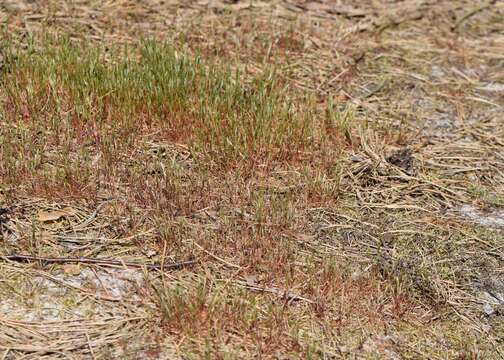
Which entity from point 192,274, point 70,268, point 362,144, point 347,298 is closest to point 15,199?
point 70,268

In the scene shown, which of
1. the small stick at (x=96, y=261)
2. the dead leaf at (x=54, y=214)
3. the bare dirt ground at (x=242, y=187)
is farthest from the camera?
the dead leaf at (x=54, y=214)

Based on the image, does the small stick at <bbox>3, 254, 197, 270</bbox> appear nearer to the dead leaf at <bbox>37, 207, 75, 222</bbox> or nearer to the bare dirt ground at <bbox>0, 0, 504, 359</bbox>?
the bare dirt ground at <bbox>0, 0, 504, 359</bbox>

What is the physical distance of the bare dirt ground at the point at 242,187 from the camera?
2852 mm

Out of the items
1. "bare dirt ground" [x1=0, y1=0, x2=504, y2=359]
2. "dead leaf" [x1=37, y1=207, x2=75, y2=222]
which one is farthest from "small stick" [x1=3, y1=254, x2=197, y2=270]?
"dead leaf" [x1=37, y1=207, x2=75, y2=222]

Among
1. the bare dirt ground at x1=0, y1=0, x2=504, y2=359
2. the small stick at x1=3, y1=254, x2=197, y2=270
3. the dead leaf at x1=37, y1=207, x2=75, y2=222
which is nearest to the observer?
the bare dirt ground at x1=0, y1=0, x2=504, y2=359

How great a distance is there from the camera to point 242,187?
3535 millimetres

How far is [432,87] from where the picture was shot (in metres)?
4.77

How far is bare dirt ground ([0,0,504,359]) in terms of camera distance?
9.36 feet

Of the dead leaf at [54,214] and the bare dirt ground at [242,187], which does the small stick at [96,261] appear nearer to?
the bare dirt ground at [242,187]

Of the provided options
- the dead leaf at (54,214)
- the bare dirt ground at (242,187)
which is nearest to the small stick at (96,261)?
the bare dirt ground at (242,187)

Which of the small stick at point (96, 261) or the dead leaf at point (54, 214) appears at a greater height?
the dead leaf at point (54, 214)

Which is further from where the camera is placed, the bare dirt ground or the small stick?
the small stick

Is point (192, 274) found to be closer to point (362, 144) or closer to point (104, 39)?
point (362, 144)

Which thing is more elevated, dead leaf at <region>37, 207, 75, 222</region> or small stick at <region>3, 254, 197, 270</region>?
dead leaf at <region>37, 207, 75, 222</region>
